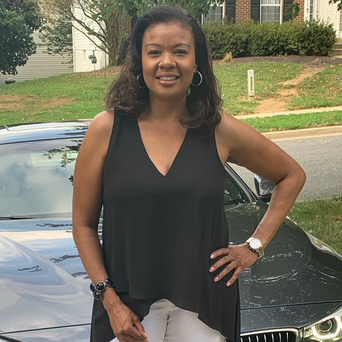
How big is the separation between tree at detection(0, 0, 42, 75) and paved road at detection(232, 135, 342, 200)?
16.7 m

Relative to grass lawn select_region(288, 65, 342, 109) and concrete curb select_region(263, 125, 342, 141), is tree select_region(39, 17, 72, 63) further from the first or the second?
concrete curb select_region(263, 125, 342, 141)

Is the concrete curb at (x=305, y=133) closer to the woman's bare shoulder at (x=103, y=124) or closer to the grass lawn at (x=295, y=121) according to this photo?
the grass lawn at (x=295, y=121)

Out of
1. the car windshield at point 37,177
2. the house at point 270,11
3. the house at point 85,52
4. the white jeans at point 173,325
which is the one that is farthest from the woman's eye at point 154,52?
the house at point 85,52

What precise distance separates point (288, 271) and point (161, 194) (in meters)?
1.39

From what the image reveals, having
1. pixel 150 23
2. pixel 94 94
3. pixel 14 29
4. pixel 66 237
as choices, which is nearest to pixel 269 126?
pixel 94 94

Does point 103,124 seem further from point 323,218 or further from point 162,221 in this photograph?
point 323,218

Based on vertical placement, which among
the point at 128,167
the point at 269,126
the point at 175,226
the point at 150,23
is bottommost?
the point at 269,126

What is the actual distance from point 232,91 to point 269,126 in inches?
166

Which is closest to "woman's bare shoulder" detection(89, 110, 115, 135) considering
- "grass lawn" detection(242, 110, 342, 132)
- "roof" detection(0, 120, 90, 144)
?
"roof" detection(0, 120, 90, 144)

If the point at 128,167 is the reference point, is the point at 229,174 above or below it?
below

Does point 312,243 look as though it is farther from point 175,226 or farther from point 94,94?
point 94,94

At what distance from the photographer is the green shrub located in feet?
66.1

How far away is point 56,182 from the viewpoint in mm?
3877

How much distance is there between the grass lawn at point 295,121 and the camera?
12.3m
